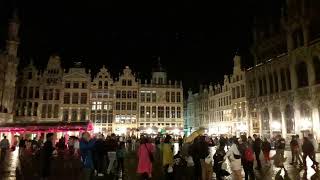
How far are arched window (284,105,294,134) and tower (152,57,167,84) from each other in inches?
1530

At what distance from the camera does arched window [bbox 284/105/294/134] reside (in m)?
38.6

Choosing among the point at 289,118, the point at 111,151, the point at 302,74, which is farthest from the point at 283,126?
the point at 111,151

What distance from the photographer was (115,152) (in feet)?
51.4

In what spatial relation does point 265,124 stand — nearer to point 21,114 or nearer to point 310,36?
point 310,36

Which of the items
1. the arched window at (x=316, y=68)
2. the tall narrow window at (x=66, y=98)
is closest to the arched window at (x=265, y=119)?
the arched window at (x=316, y=68)

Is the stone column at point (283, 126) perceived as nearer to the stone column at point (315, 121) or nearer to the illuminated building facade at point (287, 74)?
the illuminated building facade at point (287, 74)

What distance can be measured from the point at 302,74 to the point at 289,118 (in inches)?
226

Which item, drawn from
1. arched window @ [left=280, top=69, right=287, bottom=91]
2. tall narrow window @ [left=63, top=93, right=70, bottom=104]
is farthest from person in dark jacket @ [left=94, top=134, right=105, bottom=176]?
tall narrow window @ [left=63, top=93, right=70, bottom=104]

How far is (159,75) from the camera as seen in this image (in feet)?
254

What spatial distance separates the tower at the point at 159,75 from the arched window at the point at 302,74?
133 ft

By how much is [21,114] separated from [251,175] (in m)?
56.9

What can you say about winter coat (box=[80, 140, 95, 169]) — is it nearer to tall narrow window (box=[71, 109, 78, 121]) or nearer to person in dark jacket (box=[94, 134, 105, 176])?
person in dark jacket (box=[94, 134, 105, 176])

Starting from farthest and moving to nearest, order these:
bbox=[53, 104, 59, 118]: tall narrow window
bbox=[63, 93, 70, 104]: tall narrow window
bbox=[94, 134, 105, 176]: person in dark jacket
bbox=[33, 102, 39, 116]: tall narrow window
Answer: bbox=[63, 93, 70, 104]: tall narrow window
bbox=[53, 104, 59, 118]: tall narrow window
bbox=[33, 102, 39, 116]: tall narrow window
bbox=[94, 134, 105, 176]: person in dark jacket

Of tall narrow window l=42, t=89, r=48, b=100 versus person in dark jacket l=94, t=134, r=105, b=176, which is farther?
tall narrow window l=42, t=89, r=48, b=100
